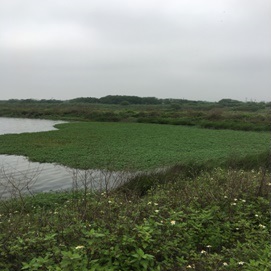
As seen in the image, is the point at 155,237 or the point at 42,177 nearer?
the point at 155,237

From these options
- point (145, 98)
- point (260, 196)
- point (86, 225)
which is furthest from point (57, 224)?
point (145, 98)

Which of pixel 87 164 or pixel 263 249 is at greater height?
pixel 263 249

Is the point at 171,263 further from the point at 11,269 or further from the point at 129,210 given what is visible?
the point at 11,269

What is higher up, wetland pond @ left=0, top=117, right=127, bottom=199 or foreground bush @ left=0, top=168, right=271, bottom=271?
foreground bush @ left=0, top=168, right=271, bottom=271

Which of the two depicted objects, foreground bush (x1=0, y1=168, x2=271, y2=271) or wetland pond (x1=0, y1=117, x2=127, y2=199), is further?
wetland pond (x1=0, y1=117, x2=127, y2=199)

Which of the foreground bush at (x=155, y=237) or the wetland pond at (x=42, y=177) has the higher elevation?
the foreground bush at (x=155, y=237)

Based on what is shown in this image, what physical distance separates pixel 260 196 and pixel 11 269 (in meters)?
4.23

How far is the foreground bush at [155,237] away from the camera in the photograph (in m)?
2.68

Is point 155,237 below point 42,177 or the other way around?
the other way around

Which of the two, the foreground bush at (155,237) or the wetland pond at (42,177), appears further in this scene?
the wetland pond at (42,177)

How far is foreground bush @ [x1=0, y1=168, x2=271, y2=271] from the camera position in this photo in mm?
2676

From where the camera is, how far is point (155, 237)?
3.13 metres

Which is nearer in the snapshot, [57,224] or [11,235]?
[11,235]

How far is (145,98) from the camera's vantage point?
4294 inches
